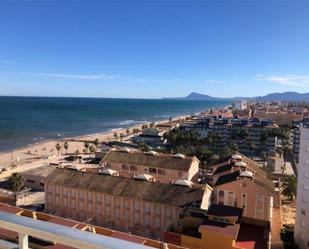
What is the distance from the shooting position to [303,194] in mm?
27734

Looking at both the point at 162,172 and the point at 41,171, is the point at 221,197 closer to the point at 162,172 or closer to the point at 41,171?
the point at 162,172

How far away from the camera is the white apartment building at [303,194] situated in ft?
88.4

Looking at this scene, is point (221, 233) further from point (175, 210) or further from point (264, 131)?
point (264, 131)

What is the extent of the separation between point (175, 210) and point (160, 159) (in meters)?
15.6

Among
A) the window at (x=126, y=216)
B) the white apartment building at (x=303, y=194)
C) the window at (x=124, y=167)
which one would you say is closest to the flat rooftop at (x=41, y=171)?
the window at (x=124, y=167)

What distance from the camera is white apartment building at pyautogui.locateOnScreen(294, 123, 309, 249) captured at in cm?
2694

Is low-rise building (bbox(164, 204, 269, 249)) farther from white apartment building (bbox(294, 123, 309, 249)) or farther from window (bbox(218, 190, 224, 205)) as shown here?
Result: window (bbox(218, 190, 224, 205))

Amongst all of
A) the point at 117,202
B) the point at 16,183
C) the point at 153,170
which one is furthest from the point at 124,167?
the point at 16,183

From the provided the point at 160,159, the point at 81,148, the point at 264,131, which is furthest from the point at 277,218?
the point at 81,148

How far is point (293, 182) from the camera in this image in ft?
130

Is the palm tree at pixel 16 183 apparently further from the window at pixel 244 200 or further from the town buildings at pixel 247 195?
the window at pixel 244 200

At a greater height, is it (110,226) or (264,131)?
(264,131)

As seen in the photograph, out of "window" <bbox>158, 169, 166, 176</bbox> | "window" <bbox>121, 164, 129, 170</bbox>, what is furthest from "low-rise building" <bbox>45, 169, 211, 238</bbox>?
"window" <bbox>121, 164, 129, 170</bbox>

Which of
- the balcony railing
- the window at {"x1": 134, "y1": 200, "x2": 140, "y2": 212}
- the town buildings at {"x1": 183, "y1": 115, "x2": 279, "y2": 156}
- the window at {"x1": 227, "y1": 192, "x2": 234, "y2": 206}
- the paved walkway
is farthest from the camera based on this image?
the town buildings at {"x1": 183, "y1": 115, "x2": 279, "y2": 156}
